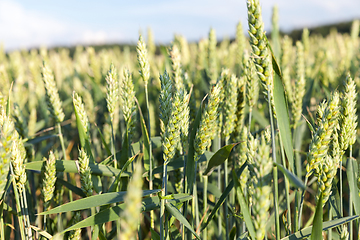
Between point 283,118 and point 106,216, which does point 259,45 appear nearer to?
point 283,118

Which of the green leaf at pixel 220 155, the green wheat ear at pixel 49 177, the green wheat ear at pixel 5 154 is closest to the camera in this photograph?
the green wheat ear at pixel 5 154

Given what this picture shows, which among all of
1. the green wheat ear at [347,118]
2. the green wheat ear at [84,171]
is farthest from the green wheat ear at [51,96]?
the green wheat ear at [347,118]

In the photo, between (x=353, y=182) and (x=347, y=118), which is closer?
(x=347, y=118)

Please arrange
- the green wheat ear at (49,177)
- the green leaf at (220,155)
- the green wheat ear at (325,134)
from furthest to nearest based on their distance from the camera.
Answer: the green wheat ear at (49,177), the green leaf at (220,155), the green wheat ear at (325,134)

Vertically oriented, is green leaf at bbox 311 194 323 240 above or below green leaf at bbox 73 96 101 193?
below

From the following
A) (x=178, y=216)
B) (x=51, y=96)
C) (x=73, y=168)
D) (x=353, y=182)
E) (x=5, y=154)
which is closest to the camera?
(x=5, y=154)

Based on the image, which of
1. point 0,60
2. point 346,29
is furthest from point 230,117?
point 346,29

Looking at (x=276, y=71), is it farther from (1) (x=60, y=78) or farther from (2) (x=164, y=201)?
(1) (x=60, y=78)

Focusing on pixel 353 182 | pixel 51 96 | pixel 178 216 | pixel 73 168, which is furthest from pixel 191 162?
pixel 51 96

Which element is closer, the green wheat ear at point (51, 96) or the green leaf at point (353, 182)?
the green leaf at point (353, 182)

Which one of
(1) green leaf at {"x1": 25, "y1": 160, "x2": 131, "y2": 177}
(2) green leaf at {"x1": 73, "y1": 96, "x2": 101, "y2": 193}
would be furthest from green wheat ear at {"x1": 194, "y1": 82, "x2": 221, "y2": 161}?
(2) green leaf at {"x1": 73, "y1": 96, "x2": 101, "y2": 193}

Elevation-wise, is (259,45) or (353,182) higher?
(259,45)

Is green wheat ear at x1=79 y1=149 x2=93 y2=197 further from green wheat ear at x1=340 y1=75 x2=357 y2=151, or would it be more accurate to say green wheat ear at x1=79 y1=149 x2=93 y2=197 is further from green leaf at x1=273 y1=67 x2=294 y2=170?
green wheat ear at x1=340 y1=75 x2=357 y2=151

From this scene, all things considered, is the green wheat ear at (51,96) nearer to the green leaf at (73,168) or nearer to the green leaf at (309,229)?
the green leaf at (73,168)
